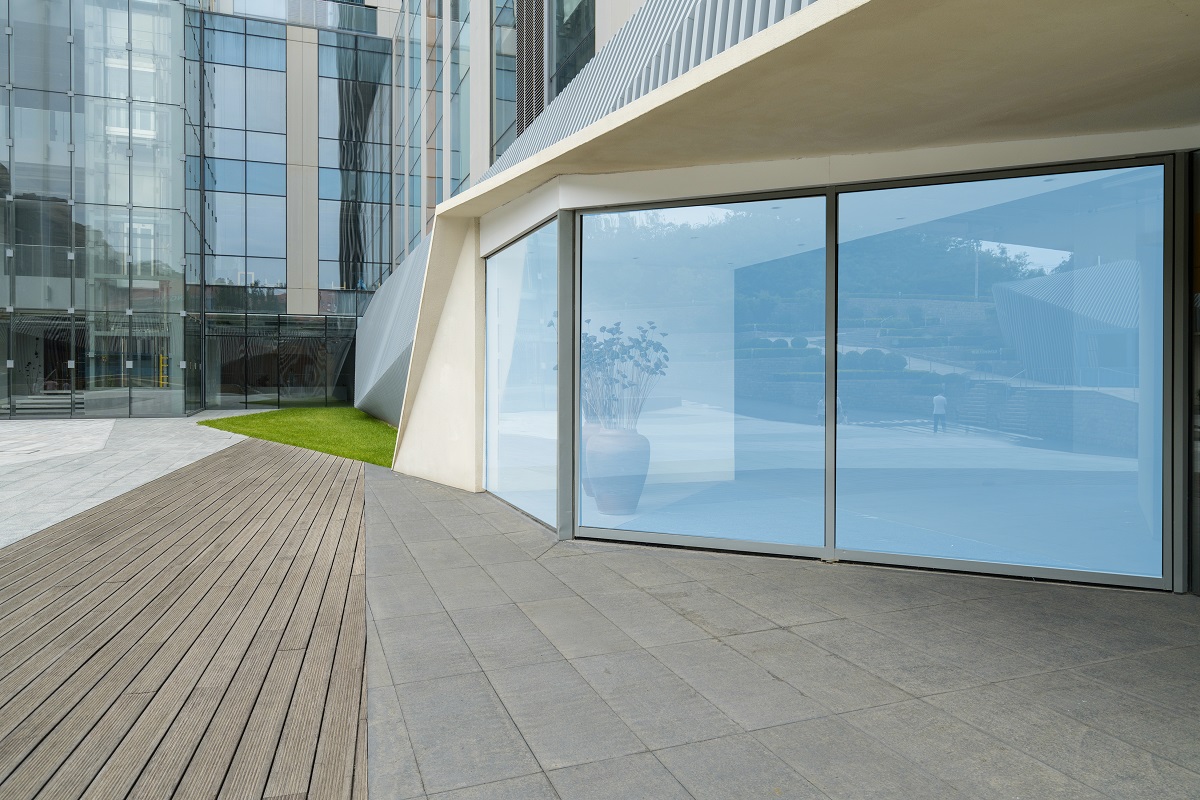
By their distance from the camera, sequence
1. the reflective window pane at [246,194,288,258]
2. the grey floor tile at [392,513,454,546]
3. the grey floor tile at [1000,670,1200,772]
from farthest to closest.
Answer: the reflective window pane at [246,194,288,258], the grey floor tile at [392,513,454,546], the grey floor tile at [1000,670,1200,772]

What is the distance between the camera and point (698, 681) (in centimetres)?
395

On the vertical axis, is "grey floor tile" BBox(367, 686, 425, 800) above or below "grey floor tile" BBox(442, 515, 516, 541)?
below

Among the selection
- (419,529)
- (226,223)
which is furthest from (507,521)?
(226,223)

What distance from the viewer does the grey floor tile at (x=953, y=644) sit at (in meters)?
4.08

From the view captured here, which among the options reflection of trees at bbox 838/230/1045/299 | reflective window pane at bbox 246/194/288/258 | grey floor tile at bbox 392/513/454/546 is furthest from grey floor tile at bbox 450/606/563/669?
reflective window pane at bbox 246/194/288/258

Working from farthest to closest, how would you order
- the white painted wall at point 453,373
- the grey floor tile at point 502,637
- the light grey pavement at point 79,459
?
the white painted wall at point 453,373 < the light grey pavement at point 79,459 < the grey floor tile at point 502,637

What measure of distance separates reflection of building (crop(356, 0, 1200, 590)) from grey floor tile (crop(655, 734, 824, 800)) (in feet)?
10.8

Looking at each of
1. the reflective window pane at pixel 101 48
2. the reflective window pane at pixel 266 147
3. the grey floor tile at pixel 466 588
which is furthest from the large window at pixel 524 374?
the reflective window pane at pixel 266 147

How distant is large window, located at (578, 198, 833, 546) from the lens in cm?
653

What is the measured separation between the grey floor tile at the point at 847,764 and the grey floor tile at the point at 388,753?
1442 millimetres

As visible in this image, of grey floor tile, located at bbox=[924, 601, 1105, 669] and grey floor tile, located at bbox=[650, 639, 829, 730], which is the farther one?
grey floor tile, located at bbox=[924, 601, 1105, 669]

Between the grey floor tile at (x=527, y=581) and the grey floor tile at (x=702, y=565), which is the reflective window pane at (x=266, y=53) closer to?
the grey floor tile at (x=527, y=581)

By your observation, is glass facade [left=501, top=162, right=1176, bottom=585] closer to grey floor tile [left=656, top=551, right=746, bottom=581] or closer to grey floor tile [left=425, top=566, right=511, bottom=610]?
grey floor tile [left=656, top=551, right=746, bottom=581]

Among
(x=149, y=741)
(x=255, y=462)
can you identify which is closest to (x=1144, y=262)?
(x=149, y=741)
